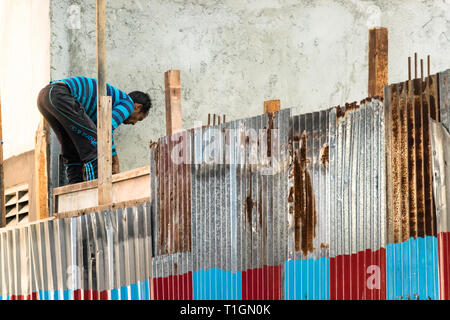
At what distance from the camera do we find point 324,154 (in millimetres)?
5914

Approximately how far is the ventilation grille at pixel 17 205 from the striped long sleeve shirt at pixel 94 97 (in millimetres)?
1816

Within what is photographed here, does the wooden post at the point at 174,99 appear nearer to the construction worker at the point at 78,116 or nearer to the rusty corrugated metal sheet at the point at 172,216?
the rusty corrugated metal sheet at the point at 172,216

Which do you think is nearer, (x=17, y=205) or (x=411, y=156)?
(x=411, y=156)

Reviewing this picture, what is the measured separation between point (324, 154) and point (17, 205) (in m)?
6.06

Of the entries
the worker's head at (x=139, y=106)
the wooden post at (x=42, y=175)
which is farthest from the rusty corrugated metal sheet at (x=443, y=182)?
the wooden post at (x=42, y=175)

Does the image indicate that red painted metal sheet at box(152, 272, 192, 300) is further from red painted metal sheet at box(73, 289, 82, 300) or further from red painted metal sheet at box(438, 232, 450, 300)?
red painted metal sheet at box(438, 232, 450, 300)

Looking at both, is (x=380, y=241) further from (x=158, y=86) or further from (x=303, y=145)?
(x=158, y=86)

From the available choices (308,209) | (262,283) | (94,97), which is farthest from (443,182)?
(94,97)

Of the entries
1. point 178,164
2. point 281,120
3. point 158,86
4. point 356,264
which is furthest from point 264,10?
point 356,264

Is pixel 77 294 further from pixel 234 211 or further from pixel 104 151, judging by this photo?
pixel 234 211

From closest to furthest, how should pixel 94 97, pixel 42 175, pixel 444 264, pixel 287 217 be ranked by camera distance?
pixel 444 264 < pixel 287 217 < pixel 94 97 < pixel 42 175

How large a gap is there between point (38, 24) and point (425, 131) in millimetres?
6509

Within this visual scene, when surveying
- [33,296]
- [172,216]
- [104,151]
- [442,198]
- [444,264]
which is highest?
[104,151]

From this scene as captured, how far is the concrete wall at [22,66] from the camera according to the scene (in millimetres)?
10586
